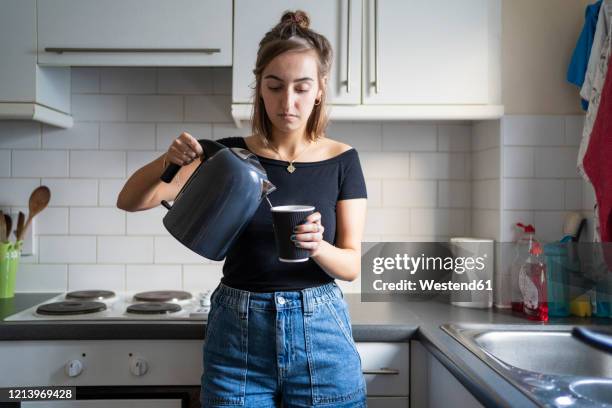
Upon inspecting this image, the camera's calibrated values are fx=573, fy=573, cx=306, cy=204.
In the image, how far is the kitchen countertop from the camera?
1277 mm

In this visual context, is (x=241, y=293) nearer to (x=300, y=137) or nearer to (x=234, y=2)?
(x=300, y=137)

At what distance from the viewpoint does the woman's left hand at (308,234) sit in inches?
38.7

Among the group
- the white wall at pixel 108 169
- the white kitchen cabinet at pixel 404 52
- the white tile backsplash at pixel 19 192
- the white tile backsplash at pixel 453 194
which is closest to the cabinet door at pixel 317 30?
the white kitchen cabinet at pixel 404 52

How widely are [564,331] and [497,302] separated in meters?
0.33

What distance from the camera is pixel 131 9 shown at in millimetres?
1729

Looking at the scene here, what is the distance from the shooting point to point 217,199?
105 cm

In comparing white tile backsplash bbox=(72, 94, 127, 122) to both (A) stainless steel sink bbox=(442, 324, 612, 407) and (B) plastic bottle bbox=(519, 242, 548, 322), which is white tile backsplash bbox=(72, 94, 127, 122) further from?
(B) plastic bottle bbox=(519, 242, 548, 322)

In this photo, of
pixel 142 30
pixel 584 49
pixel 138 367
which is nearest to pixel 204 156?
pixel 138 367

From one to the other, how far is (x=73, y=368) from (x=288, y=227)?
34.3 inches

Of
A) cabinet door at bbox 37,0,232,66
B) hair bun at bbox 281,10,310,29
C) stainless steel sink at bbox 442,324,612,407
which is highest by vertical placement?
cabinet door at bbox 37,0,232,66

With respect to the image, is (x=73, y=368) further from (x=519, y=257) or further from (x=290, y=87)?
(x=519, y=257)

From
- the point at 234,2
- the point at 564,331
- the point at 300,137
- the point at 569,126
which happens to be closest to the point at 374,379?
the point at 564,331

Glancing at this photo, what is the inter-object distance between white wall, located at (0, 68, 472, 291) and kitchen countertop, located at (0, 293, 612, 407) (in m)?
0.23

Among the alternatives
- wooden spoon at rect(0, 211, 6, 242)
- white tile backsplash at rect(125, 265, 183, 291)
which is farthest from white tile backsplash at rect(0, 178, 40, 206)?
white tile backsplash at rect(125, 265, 183, 291)
